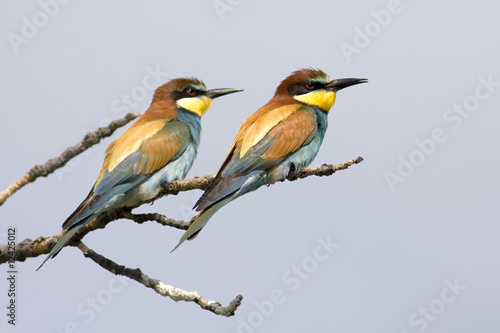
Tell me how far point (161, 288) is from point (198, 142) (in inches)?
59.4

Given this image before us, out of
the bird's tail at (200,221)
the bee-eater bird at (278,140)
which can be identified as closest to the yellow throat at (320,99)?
the bee-eater bird at (278,140)

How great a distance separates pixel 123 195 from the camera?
3666 mm

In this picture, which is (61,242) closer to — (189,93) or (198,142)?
(198,142)

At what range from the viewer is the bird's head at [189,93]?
14.4 ft

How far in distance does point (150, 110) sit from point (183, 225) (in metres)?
1.47

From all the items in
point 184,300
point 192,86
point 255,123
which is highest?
point 192,86

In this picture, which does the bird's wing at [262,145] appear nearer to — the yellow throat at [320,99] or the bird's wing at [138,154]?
the yellow throat at [320,99]

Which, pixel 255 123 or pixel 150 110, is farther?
pixel 150 110

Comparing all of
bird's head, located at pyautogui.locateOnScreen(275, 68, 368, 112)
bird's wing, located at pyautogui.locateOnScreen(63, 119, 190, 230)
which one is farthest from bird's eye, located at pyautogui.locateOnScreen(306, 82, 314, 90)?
bird's wing, located at pyautogui.locateOnScreen(63, 119, 190, 230)

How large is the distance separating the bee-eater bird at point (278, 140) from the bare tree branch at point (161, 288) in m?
0.35

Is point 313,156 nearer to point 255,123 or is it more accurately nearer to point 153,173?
point 255,123

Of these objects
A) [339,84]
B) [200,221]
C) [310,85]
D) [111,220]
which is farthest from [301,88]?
[111,220]

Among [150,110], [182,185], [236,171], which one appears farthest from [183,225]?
[150,110]

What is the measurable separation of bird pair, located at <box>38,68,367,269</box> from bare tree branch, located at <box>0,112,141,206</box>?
71cm
